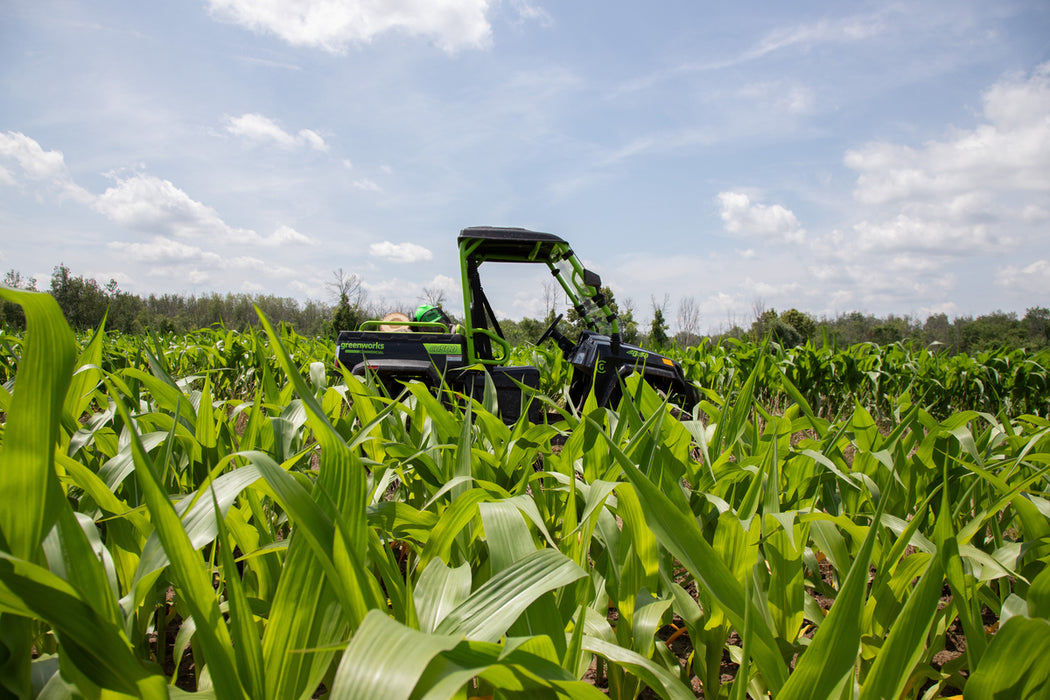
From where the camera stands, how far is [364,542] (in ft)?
2.15

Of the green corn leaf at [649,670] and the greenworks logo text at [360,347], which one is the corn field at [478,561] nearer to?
the green corn leaf at [649,670]

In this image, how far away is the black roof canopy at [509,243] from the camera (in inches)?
195

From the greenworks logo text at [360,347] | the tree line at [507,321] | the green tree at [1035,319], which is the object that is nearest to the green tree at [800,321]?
the tree line at [507,321]

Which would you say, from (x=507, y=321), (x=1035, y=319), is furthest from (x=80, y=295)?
(x=1035, y=319)

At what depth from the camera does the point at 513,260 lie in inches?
219

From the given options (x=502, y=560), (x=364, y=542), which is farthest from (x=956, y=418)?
(x=364, y=542)

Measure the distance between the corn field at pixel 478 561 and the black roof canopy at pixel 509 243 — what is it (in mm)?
3302

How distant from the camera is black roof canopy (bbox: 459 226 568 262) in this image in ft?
16.2

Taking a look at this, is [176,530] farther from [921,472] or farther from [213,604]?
[921,472]

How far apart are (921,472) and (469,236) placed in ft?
13.2

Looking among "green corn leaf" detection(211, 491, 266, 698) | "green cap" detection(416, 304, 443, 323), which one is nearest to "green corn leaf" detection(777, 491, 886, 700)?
"green corn leaf" detection(211, 491, 266, 698)

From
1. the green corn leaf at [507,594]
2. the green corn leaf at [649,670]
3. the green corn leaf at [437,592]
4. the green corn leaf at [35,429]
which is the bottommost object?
the green corn leaf at [649,670]

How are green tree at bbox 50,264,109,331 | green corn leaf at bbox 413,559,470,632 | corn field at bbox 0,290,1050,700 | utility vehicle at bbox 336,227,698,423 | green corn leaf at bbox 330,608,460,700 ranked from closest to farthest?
1. green corn leaf at bbox 330,608,460,700
2. corn field at bbox 0,290,1050,700
3. green corn leaf at bbox 413,559,470,632
4. utility vehicle at bbox 336,227,698,423
5. green tree at bbox 50,264,109,331

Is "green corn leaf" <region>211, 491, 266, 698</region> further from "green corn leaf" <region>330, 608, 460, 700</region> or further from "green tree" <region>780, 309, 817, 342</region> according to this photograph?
"green tree" <region>780, 309, 817, 342</region>
